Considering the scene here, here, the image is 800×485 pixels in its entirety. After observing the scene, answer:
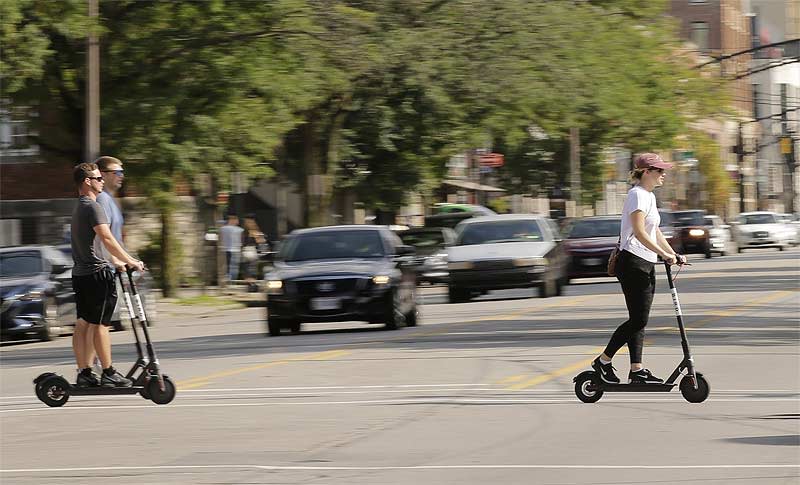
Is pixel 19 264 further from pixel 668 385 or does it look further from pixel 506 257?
pixel 668 385

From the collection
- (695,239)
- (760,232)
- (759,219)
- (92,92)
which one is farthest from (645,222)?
(759,219)

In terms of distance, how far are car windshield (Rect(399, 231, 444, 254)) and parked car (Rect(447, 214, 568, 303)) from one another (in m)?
9.15

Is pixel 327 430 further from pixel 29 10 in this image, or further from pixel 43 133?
pixel 43 133

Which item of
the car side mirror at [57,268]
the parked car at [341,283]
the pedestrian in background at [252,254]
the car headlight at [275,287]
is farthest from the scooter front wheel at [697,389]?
the pedestrian in background at [252,254]

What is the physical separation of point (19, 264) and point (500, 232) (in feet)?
31.9

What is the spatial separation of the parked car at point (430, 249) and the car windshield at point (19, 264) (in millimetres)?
15464

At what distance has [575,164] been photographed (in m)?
54.1

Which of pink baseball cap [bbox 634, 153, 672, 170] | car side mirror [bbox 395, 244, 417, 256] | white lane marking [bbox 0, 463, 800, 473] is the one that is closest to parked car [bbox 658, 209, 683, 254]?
car side mirror [bbox 395, 244, 417, 256]

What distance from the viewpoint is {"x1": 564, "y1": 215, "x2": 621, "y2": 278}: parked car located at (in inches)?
1383

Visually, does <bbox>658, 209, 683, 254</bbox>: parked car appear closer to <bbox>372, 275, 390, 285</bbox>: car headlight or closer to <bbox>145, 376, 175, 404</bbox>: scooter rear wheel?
<bbox>372, 275, 390, 285</bbox>: car headlight

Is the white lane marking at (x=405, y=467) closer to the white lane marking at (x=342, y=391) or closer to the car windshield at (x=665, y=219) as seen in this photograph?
the white lane marking at (x=342, y=391)

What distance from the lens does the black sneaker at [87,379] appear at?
12766 millimetres

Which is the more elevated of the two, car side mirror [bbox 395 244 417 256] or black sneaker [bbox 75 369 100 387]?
car side mirror [bbox 395 244 417 256]

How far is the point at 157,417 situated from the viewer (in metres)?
12.3
